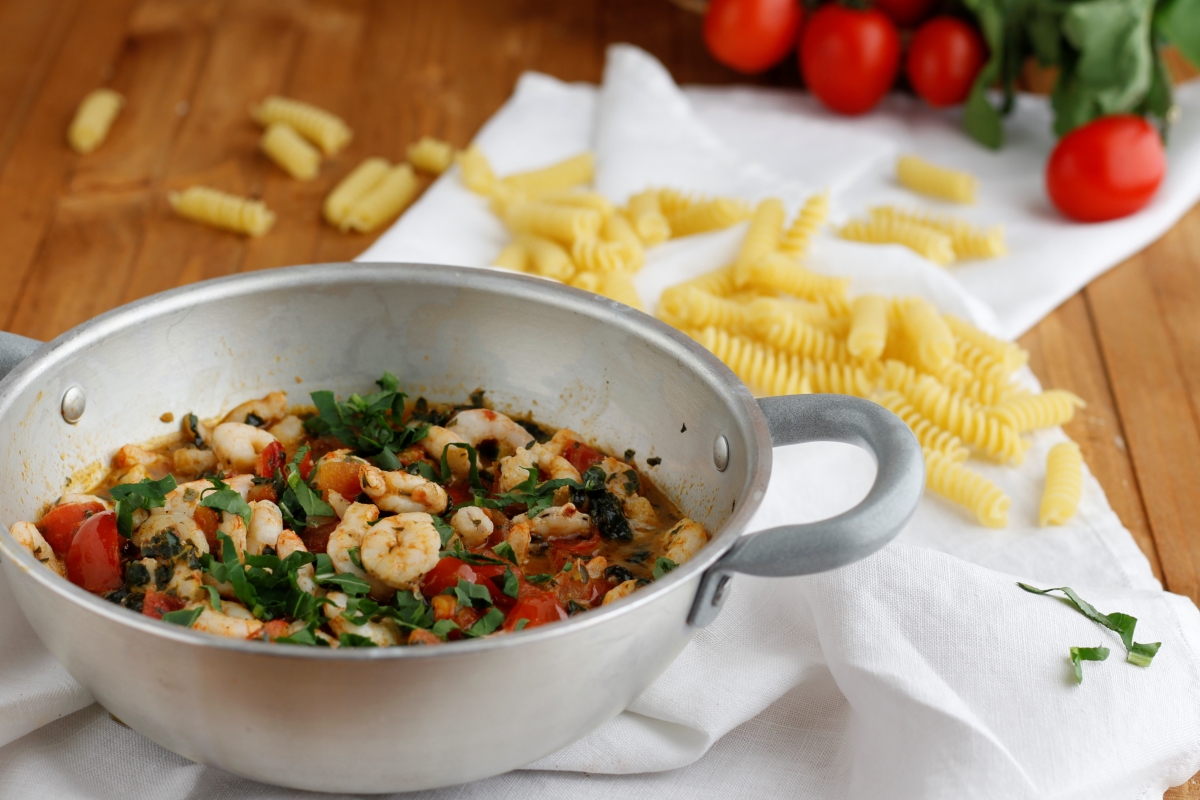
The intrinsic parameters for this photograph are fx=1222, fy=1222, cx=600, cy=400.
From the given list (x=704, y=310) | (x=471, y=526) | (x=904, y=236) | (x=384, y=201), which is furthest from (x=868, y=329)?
(x=384, y=201)

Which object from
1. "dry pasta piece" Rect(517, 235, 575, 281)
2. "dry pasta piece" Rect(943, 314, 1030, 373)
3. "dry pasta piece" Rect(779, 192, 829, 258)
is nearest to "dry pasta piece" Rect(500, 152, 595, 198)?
"dry pasta piece" Rect(517, 235, 575, 281)

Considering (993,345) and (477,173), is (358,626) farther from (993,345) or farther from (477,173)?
(477,173)

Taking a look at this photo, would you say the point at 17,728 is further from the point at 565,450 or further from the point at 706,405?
the point at 706,405

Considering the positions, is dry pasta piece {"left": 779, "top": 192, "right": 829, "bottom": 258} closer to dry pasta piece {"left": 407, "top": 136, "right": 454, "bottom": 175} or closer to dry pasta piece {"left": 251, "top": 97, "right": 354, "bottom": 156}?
dry pasta piece {"left": 407, "top": 136, "right": 454, "bottom": 175}

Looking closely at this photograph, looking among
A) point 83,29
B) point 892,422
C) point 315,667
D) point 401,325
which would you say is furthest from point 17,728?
point 83,29

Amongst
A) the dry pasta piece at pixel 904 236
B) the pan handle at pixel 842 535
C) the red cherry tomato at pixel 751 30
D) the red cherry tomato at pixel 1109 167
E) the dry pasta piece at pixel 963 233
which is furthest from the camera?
the red cherry tomato at pixel 751 30

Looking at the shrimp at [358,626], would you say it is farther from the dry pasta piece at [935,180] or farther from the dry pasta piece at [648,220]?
the dry pasta piece at [935,180]

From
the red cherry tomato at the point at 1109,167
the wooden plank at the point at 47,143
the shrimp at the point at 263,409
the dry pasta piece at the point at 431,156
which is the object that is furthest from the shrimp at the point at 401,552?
the red cherry tomato at the point at 1109,167
